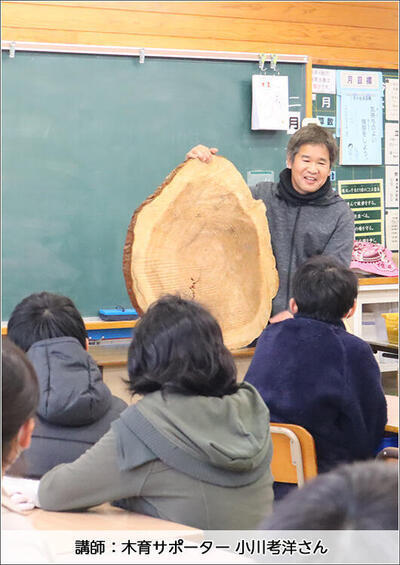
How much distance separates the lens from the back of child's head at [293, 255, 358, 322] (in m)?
2.18

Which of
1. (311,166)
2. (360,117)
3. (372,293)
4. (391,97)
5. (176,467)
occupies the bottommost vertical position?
(176,467)

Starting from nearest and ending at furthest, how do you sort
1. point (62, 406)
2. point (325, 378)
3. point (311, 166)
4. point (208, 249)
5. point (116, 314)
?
point (62, 406) → point (325, 378) → point (208, 249) → point (311, 166) → point (116, 314)

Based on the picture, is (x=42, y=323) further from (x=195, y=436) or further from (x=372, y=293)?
(x=372, y=293)

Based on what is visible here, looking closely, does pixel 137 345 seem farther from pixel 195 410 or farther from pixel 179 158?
pixel 179 158

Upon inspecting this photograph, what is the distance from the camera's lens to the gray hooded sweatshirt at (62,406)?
1708mm

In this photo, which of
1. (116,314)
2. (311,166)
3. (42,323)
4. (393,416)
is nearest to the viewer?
(42,323)

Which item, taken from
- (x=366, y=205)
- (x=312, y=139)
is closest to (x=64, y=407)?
(x=312, y=139)

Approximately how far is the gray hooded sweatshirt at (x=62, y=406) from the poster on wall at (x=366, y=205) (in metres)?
2.93

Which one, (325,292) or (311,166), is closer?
(325,292)

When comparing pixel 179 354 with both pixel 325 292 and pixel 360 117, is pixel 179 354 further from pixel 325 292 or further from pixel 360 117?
pixel 360 117

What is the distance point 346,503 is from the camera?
0.56m

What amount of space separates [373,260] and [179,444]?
2.97m

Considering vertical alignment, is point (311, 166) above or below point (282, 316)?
above

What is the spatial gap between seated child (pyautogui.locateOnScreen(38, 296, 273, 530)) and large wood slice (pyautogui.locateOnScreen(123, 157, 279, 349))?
3.00ft
